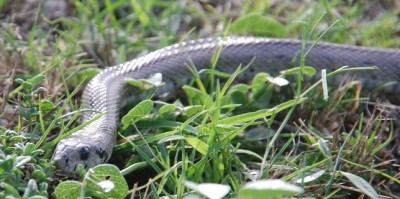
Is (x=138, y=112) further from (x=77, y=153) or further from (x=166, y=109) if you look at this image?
(x=77, y=153)

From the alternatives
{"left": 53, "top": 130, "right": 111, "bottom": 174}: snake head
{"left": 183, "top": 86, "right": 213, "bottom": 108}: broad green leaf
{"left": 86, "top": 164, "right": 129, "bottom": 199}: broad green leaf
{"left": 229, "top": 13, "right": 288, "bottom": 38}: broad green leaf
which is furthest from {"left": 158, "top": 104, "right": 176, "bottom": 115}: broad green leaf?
{"left": 229, "top": 13, "right": 288, "bottom": 38}: broad green leaf

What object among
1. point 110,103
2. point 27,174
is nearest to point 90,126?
point 110,103

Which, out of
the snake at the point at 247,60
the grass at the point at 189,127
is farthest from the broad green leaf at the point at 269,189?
the snake at the point at 247,60

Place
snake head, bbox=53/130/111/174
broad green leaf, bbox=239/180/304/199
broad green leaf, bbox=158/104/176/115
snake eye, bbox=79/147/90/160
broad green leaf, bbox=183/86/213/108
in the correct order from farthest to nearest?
broad green leaf, bbox=183/86/213/108, broad green leaf, bbox=158/104/176/115, snake eye, bbox=79/147/90/160, snake head, bbox=53/130/111/174, broad green leaf, bbox=239/180/304/199

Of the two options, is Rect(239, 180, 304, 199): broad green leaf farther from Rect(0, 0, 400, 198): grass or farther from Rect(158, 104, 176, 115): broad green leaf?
Rect(158, 104, 176, 115): broad green leaf

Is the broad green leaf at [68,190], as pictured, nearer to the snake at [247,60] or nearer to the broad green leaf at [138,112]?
the broad green leaf at [138,112]

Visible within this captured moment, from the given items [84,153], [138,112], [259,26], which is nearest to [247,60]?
[259,26]
